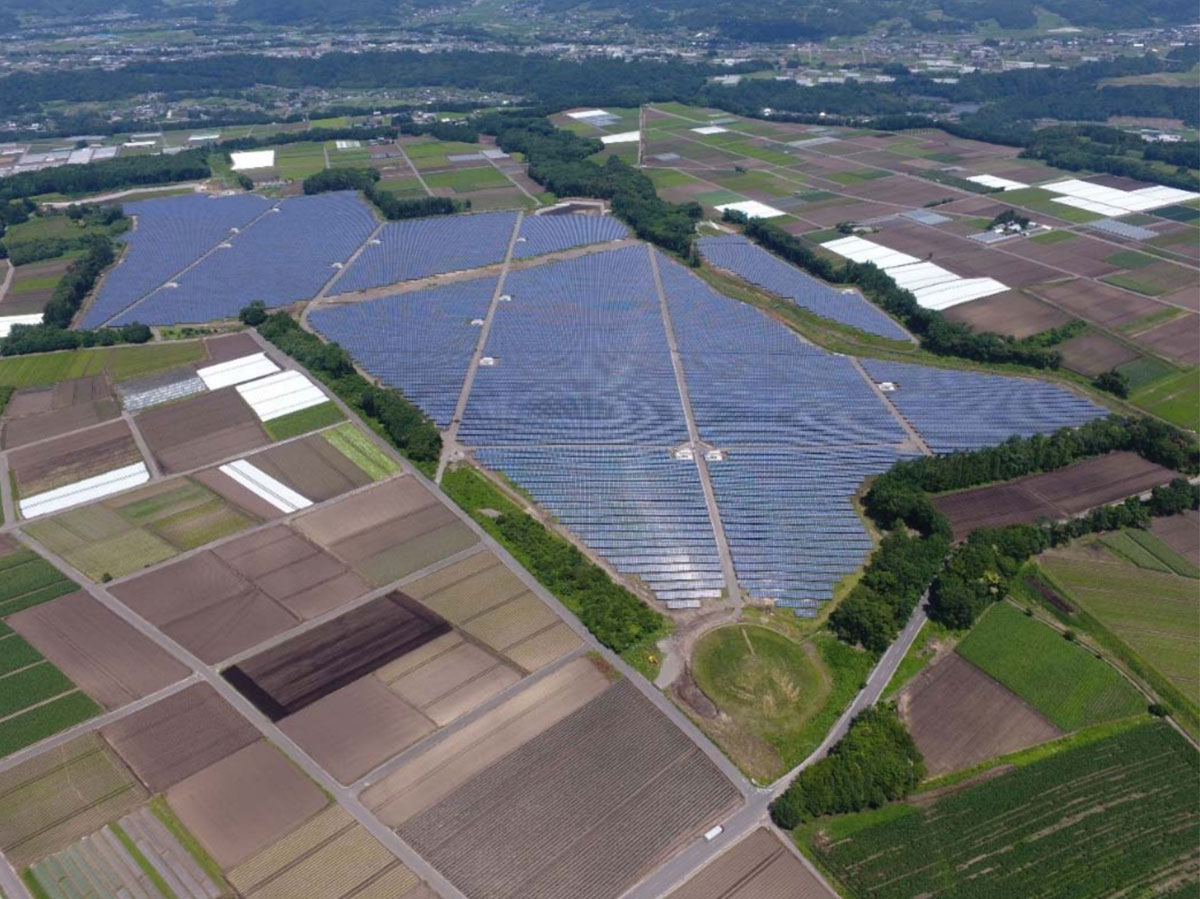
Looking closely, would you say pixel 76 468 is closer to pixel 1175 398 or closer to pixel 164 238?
pixel 164 238

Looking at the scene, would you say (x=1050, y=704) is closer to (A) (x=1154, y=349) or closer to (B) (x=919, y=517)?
(B) (x=919, y=517)

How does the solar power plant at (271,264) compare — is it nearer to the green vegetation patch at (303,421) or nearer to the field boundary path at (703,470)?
the green vegetation patch at (303,421)

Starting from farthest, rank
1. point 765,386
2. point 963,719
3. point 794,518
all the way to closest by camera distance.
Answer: point 765,386 → point 794,518 → point 963,719

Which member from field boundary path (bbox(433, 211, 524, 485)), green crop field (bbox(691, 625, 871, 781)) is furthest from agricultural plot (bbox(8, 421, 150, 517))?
green crop field (bbox(691, 625, 871, 781))

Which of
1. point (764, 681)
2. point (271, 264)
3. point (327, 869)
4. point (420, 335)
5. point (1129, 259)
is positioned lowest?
point (327, 869)

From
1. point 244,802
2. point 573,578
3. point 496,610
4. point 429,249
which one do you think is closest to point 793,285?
point 429,249

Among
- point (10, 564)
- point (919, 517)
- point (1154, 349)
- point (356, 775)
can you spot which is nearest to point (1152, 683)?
point (919, 517)
